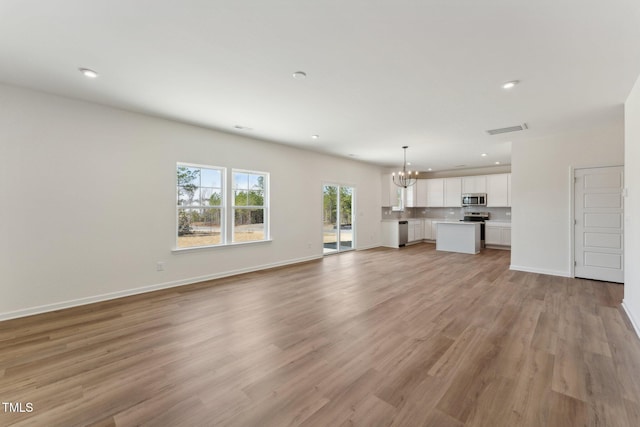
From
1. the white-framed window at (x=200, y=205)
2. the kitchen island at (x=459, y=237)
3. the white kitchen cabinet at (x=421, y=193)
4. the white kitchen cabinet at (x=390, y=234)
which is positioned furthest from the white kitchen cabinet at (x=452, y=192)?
the white-framed window at (x=200, y=205)

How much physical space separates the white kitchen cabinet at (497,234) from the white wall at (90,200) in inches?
303

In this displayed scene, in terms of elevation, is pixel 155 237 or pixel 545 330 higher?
pixel 155 237

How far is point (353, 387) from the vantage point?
6.53 ft

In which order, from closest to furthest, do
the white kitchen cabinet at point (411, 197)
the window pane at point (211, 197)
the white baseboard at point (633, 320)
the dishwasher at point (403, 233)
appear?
1. the white baseboard at point (633, 320)
2. the window pane at point (211, 197)
3. the dishwasher at point (403, 233)
4. the white kitchen cabinet at point (411, 197)

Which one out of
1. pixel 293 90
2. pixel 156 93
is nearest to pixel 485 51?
pixel 293 90

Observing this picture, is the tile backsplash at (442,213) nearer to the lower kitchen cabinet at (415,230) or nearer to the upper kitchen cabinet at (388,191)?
the upper kitchen cabinet at (388,191)

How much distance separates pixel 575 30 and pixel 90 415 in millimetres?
4482

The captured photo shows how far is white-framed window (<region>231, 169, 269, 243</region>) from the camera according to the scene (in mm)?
5496

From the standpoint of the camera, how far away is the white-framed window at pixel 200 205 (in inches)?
188

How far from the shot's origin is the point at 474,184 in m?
9.14

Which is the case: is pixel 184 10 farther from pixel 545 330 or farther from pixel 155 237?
pixel 545 330

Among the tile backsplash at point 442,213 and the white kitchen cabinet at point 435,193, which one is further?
the white kitchen cabinet at point 435,193

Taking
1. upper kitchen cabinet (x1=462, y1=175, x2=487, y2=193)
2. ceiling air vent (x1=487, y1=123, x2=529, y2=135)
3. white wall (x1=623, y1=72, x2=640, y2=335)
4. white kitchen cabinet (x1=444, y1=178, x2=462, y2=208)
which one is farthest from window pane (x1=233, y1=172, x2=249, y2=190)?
upper kitchen cabinet (x1=462, y1=175, x2=487, y2=193)

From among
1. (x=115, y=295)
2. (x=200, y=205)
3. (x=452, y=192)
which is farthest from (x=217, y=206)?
(x=452, y=192)
